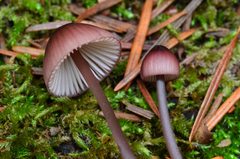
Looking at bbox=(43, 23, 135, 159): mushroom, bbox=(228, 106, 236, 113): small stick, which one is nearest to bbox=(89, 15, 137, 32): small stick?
bbox=(43, 23, 135, 159): mushroom

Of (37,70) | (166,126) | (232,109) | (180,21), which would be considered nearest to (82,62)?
(37,70)

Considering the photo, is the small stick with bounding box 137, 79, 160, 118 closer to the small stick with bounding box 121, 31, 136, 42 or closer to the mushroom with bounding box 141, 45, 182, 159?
the mushroom with bounding box 141, 45, 182, 159

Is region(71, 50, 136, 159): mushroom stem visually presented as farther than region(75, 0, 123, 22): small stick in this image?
No

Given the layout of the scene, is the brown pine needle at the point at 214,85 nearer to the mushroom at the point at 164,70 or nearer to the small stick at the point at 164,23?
the mushroom at the point at 164,70

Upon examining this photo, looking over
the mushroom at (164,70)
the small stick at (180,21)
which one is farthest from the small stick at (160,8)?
the mushroom at (164,70)

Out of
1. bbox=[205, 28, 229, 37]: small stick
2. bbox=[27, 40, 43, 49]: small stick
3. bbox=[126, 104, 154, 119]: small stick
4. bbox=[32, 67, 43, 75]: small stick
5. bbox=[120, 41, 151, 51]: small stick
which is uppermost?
bbox=[205, 28, 229, 37]: small stick

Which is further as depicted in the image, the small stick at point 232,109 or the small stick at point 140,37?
the small stick at point 140,37

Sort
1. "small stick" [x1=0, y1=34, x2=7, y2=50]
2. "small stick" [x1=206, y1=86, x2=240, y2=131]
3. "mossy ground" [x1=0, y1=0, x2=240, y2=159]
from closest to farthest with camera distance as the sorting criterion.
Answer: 1. "mossy ground" [x1=0, y1=0, x2=240, y2=159]
2. "small stick" [x1=206, y1=86, x2=240, y2=131]
3. "small stick" [x1=0, y1=34, x2=7, y2=50]

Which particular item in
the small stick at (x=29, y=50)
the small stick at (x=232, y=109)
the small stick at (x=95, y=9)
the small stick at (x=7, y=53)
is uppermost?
the small stick at (x=95, y=9)
